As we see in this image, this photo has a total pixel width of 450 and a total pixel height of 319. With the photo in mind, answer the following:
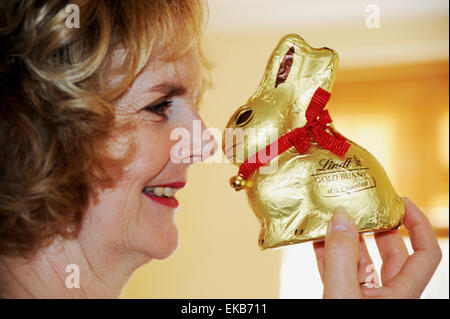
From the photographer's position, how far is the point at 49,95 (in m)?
0.55

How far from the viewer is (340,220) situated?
0.54 metres

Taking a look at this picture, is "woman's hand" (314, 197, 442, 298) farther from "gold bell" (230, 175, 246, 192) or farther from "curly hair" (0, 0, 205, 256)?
"curly hair" (0, 0, 205, 256)

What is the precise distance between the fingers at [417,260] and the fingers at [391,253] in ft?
0.22

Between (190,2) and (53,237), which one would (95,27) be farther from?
(53,237)

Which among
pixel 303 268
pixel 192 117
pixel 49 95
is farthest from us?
pixel 303 268

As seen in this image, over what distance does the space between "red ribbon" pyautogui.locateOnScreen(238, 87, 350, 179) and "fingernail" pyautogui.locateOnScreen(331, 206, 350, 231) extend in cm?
8

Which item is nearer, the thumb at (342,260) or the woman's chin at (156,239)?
the thumb at (342,260)

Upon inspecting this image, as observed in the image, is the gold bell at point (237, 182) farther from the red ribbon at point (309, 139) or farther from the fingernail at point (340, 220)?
the fingernail at point (340, 220)

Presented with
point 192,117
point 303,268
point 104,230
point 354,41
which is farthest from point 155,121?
point 354,41

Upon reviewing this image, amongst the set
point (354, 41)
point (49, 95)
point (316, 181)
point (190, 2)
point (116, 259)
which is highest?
point (354, 41)

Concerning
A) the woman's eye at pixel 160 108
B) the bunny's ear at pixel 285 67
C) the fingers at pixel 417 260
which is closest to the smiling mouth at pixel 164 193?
the woman's eye at pixel 160 108

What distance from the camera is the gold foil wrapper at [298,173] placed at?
0.57 m

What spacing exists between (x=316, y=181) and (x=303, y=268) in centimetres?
119

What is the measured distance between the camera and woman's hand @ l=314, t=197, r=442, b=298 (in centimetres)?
51
